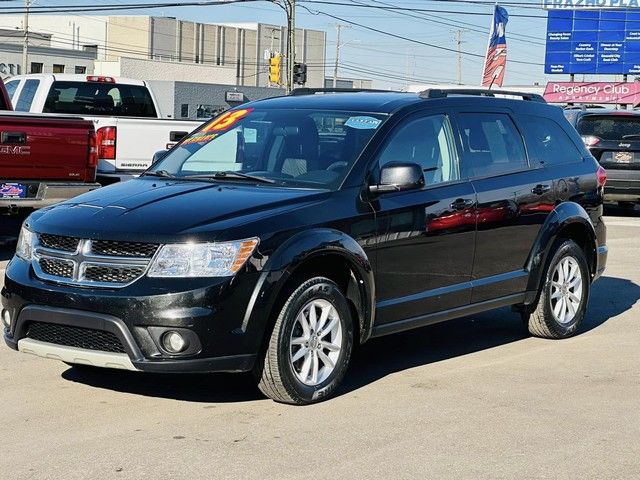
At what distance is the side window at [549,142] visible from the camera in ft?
27.6

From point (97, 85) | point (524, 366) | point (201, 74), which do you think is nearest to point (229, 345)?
point (524, 366)

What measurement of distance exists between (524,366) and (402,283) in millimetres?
1202

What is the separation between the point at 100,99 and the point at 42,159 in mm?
4855

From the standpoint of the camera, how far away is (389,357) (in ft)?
25.7

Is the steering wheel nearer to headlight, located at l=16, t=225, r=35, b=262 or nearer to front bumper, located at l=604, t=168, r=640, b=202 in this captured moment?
headlight, located at l=16, t=225, r=35, b=262

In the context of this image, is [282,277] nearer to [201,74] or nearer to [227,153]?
[227,153]

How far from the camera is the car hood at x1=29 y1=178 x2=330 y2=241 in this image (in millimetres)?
6012

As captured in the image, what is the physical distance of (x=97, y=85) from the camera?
16547 mm

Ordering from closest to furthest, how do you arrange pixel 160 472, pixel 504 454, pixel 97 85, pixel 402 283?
pixel 160 472
pixel 504 454
pixel 402 283
pixel 97 85

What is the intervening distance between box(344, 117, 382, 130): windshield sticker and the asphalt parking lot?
61.2 inches

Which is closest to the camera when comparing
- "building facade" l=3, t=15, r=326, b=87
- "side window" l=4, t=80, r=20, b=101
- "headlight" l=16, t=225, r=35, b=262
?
"headlight" l=16, t=225, r=35, b=262

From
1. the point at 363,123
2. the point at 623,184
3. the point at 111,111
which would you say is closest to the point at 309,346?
the point at 363,123

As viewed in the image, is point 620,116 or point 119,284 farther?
point 620,116

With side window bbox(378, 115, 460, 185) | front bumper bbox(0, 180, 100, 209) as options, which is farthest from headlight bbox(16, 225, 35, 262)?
front bumper bbox(0, 180, 100, 209)
